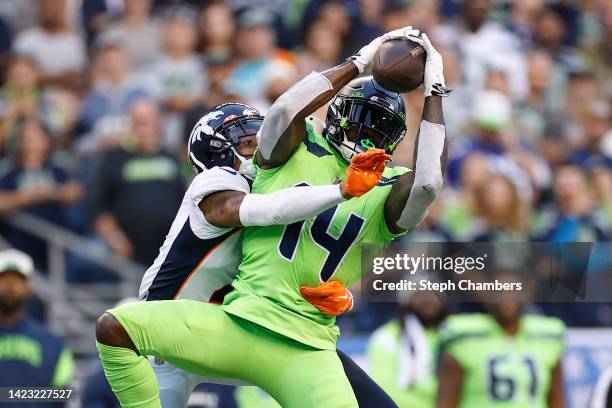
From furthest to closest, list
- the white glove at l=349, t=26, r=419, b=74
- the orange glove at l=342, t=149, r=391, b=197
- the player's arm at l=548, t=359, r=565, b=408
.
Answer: the player's arm at l=548, t=359, r=565, b=408
the white glove at l=349, t=26, r=419, b=74
the orange glove at l=342, t=149, r=391, b=197

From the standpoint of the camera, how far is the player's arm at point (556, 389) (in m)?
7.46

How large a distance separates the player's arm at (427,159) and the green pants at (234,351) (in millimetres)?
628

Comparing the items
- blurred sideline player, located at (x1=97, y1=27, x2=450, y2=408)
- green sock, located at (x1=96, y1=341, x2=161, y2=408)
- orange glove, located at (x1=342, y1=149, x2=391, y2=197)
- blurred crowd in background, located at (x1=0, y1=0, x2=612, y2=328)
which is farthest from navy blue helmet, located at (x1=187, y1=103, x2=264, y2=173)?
blurred crowd in background, located at (x1=0, y1=0, x2=612, y2=328)

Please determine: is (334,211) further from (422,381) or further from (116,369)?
(422,381)

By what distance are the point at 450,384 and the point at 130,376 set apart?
10.4ft

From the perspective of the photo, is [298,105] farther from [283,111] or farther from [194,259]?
[194,259]

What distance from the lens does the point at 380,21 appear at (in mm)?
10938

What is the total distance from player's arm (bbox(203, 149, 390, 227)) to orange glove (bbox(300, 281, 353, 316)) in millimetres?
312

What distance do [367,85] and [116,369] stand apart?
1.44 m

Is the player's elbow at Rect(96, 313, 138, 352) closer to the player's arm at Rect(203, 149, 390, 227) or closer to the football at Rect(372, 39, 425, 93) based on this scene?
the player's arm at Rect(203, 149, 390, 227)

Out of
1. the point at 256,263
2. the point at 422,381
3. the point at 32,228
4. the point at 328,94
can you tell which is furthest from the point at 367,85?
the point at 32,228

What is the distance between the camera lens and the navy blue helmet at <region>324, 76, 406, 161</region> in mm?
4844

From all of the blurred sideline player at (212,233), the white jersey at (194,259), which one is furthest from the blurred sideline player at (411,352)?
the white jersey at (194,259)

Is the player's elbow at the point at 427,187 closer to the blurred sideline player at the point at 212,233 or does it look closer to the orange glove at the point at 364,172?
the orange glove at the point at 364,172
